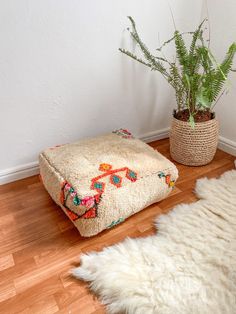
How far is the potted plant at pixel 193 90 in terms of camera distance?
1.31 metres

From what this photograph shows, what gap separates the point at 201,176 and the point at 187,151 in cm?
18

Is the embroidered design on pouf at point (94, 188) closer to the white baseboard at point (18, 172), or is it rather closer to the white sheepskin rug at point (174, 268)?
the white sheepskin rug at point (174, 268)

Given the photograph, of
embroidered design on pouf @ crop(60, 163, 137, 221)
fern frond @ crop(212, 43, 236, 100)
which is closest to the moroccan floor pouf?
embroidered design on pouf @ crop(60, 163, 137, 221)

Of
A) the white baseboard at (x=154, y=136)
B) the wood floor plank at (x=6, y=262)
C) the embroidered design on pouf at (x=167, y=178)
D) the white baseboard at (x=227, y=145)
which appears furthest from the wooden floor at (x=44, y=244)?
the white baseboard at (x=154, y=136)

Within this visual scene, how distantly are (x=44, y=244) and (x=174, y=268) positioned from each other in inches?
21.9

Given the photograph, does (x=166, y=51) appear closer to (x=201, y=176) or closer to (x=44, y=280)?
(x=201, y=176)

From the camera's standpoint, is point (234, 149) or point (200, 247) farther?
point (234, 149)

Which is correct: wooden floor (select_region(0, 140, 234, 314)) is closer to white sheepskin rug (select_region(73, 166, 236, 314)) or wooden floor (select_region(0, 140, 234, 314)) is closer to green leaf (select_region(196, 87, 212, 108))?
white sheepskin rug (select_region(73, 166, 236, 314))

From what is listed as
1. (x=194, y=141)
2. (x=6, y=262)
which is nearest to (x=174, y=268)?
(x=6, y=262)

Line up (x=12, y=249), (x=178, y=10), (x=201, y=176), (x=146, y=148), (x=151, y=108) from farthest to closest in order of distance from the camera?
1. (x=151, y=108)
2. (x=178, y=10)
3. (x=201, y=176)
4. (x=146, y=148)
5. (x=12, y=249)

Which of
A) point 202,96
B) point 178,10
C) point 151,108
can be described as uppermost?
point 178,10

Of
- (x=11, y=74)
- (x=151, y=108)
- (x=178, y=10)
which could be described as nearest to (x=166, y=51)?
(x=178, y=10)

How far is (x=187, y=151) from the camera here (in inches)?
60.8

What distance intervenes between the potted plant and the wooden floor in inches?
6.4
